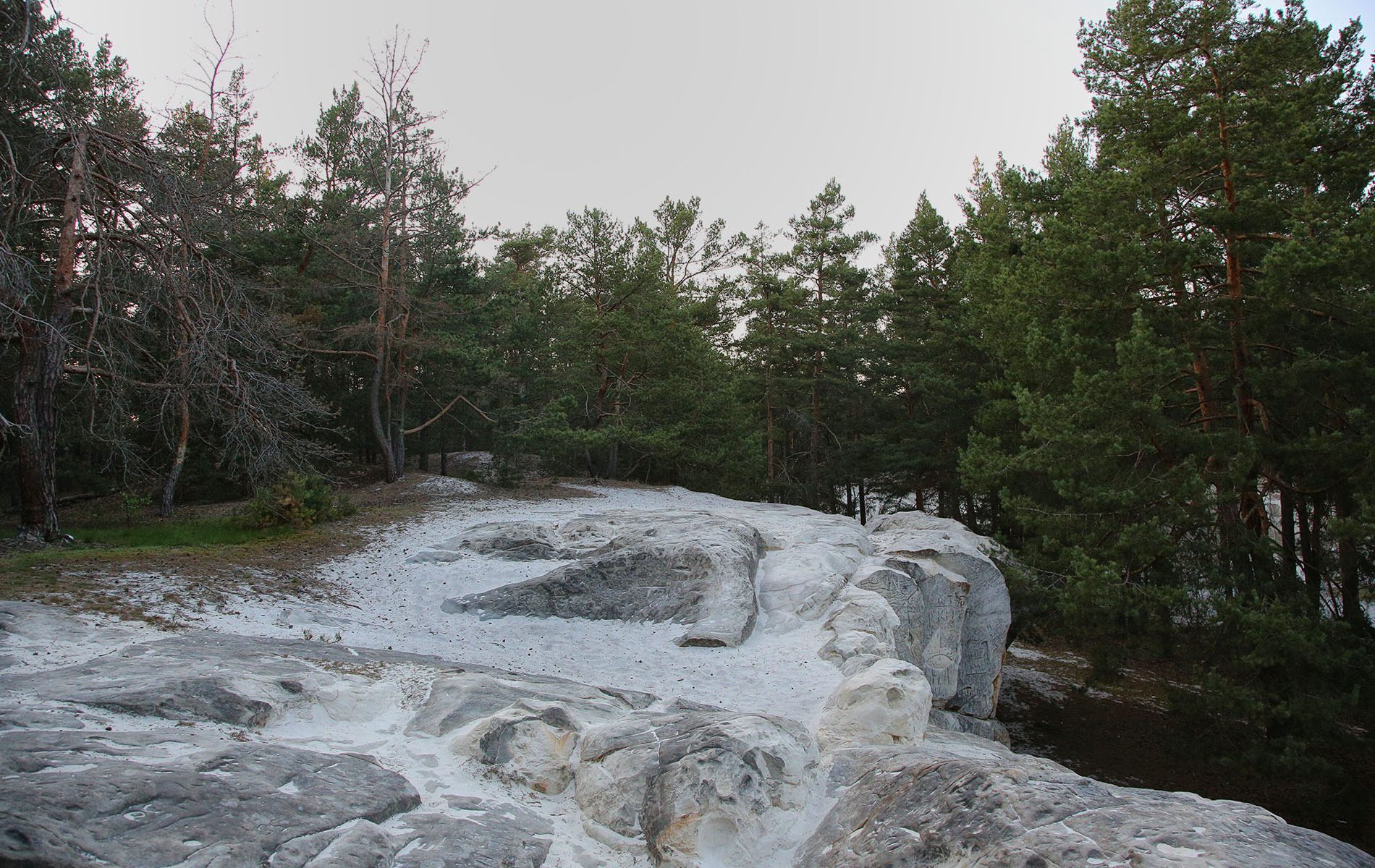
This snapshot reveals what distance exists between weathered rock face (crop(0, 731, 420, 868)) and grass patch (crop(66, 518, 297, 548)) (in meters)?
7.82

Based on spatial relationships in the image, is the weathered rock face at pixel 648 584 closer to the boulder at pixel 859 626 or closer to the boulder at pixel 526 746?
the boulder at pixel 859 626

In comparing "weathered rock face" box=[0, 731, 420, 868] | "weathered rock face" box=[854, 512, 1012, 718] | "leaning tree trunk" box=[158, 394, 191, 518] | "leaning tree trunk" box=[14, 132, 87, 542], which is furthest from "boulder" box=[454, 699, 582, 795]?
"leaning tree trunk" box=[158, 394, 191, 518]

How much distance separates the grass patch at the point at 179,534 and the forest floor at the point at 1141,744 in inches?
512

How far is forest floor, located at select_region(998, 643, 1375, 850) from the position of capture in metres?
9.60

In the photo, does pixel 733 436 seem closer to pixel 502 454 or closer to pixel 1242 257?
pixel 502 454

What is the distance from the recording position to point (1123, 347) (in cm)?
977

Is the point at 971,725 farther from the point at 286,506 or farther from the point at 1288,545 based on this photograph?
the point at 286,506

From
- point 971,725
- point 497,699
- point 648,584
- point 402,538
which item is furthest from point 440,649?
point 971,725

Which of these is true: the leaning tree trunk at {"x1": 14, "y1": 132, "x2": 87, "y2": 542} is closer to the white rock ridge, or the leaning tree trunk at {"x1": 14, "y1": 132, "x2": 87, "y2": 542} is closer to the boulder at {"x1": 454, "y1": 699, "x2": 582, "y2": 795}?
the white rock ridge

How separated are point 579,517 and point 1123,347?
8.83m

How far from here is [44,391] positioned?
8.55 m

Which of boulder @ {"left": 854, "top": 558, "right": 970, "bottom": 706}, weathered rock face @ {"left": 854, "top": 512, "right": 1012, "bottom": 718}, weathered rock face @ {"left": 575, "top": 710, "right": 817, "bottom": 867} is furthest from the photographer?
weathered rock face @ {"left": 854, "top": 512, "right": 1012, "bottom": 718}

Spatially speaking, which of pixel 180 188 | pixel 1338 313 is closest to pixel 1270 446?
pixel 1338 313

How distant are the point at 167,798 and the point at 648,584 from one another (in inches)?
273
